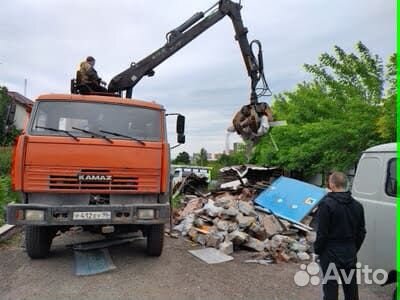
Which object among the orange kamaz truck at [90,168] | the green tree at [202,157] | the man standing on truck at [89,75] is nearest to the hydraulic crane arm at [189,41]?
the man standing on truck at [89,75]

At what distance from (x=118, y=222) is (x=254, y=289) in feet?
7.25

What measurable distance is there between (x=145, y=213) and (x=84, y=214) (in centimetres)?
90

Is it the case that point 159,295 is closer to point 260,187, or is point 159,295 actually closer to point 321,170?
point 260,187

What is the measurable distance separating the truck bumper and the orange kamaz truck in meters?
0.01

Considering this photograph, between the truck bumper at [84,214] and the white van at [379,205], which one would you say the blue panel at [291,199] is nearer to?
the white van at [379,205]

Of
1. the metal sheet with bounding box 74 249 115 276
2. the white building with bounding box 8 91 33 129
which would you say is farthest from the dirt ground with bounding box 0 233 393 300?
the white building with bounding box 8 91 33 129

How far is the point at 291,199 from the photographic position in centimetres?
1029

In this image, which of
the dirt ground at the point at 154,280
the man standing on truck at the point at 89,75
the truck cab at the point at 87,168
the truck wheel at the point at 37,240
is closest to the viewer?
the dirt ground at the point at 154,280

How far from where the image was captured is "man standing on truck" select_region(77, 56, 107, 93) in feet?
25.8

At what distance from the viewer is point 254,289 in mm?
5703

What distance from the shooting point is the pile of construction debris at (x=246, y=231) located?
7695 millimetres

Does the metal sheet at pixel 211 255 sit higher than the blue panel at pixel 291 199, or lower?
lower

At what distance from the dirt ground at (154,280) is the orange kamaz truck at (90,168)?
Result: 1.38 ft

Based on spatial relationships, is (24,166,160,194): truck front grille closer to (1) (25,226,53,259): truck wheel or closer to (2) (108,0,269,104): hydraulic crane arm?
(1) (25,226,53,259): truck wheel
